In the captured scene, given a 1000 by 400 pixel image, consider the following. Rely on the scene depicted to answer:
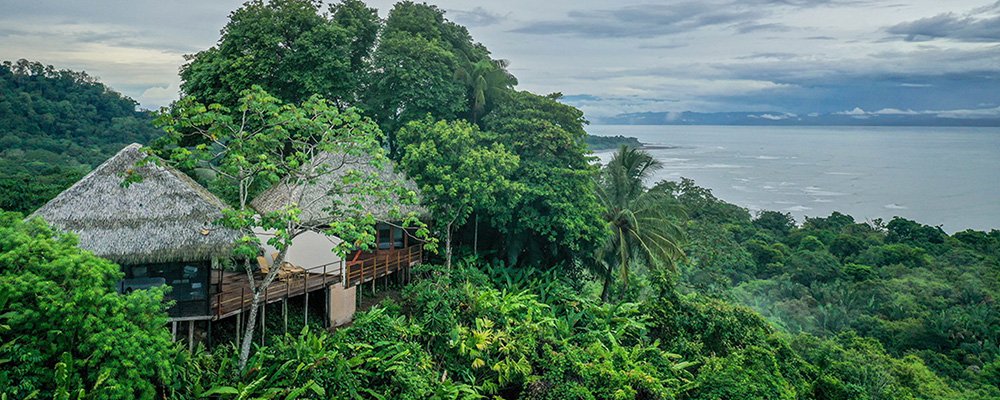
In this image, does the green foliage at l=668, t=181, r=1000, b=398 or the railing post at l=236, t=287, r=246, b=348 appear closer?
the railing post at l=236, t=287, r=246, b=348

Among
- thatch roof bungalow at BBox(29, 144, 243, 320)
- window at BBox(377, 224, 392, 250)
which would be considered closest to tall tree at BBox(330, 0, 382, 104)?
window at BBox(377, 224, 392, 250)

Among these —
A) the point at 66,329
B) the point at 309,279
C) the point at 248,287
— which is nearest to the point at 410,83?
the point at 309,279

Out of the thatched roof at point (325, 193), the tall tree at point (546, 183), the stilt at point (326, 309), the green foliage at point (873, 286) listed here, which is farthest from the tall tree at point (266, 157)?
the green foliage at point (873, 286)

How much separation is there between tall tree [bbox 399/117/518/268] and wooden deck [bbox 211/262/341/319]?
2.46 meters

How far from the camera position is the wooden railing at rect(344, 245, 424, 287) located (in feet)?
39.5

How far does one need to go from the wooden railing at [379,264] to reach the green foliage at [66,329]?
4822 millimetres

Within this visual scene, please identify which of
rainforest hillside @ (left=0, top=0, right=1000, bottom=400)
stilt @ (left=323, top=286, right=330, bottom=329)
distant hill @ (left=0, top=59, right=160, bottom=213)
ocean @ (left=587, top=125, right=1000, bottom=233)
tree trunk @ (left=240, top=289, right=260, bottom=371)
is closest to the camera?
rainforest hillside @ (left=0, top=0, right=1000, bottom=400)

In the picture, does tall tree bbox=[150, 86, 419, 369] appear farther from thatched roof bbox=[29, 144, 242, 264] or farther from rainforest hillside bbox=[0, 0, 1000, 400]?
thatched roof bbox=[29, 144, 242, 264]

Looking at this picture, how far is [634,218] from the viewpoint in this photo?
15195mm

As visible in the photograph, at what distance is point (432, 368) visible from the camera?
9695mm

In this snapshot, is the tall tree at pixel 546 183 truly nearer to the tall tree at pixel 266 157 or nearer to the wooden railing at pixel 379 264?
the wooden railing at pixel 379 264

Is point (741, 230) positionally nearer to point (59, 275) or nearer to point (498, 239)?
point (498, 239)

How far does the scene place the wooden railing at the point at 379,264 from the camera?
39.5ft

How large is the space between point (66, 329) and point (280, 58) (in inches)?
383
